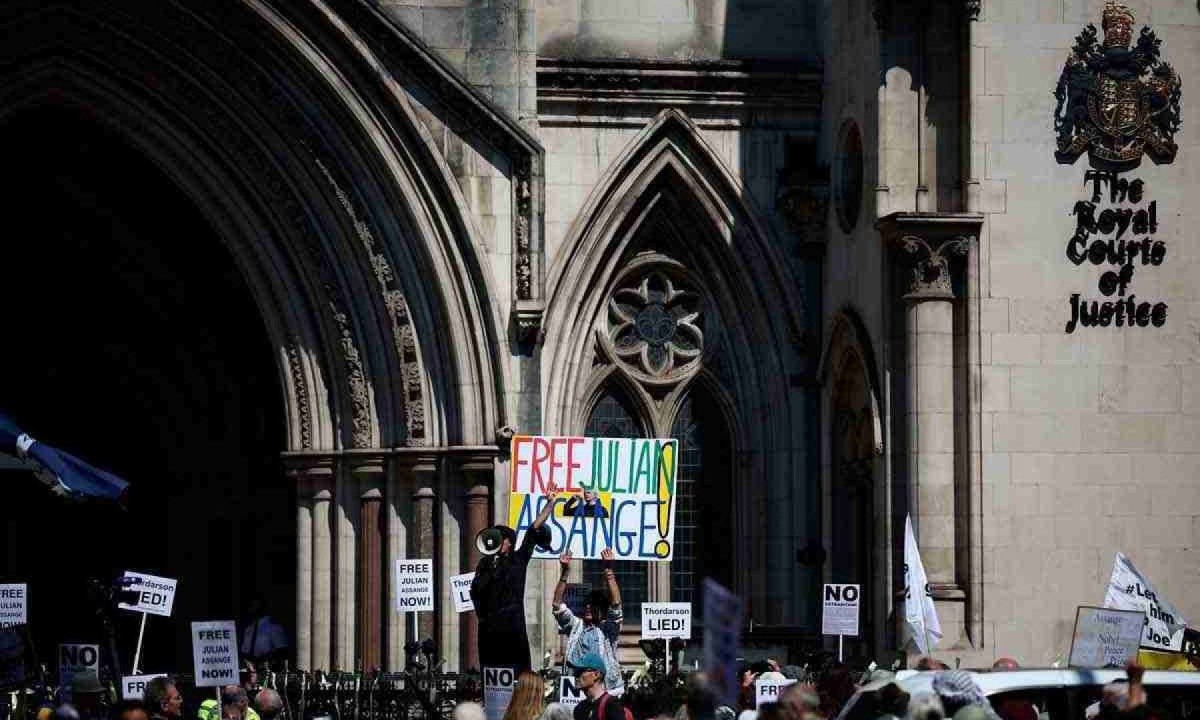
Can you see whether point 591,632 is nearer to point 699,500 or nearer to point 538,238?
point 538,238

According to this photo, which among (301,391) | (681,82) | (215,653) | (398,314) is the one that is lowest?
(215,653)

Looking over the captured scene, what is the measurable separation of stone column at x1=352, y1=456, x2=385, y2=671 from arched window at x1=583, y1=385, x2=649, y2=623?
2016 mm

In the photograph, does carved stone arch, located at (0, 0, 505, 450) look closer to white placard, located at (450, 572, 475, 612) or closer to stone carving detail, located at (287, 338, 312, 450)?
stone carving detail, located at (287, 338, 312, 450)

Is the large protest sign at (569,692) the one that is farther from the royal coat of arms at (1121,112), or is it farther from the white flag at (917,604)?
the royal coat of arms at (1121,112)

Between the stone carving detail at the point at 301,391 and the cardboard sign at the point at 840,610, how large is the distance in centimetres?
594

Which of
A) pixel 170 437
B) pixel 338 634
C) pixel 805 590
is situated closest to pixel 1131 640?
pixel 805 590

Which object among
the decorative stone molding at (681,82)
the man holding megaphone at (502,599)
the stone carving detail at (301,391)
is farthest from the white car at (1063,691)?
the stone carving detail at (301,391)

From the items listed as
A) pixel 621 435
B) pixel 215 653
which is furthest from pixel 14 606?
pixel 621 435

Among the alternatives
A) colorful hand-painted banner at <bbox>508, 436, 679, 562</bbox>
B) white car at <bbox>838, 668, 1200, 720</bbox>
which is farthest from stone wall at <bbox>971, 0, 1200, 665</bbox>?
white car at <bbox>838, 668, 1200, 720</bbox>

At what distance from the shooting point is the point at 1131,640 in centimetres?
2162

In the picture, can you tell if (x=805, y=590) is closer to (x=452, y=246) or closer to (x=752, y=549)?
(x=752, y=549)

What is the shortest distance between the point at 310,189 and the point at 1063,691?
12.5 meters

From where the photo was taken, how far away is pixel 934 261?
25531mm

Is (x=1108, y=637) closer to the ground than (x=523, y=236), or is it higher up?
closer to the ground
